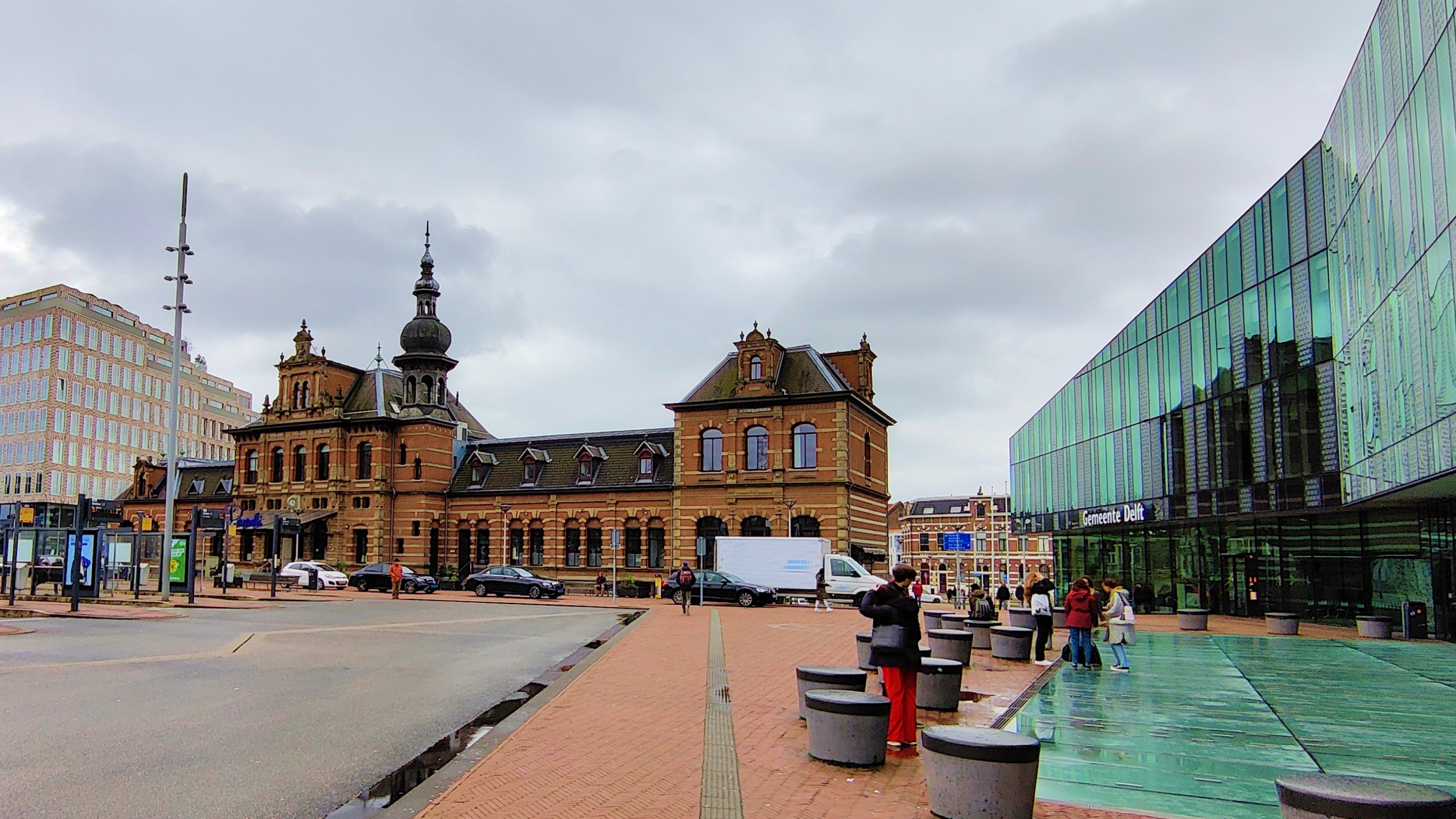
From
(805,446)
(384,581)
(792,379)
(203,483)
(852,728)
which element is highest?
(792,379)

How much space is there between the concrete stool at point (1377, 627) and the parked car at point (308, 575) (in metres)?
40.5

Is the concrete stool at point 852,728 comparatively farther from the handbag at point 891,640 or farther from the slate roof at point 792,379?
the slate roof at point 792,379

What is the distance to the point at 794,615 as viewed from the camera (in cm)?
3039

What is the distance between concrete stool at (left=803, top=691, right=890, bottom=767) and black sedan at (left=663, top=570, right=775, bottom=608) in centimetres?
2780

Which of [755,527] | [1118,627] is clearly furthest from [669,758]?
[755,527]

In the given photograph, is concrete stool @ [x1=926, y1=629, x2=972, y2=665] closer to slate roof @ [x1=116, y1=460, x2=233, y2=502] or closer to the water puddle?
the water puddle

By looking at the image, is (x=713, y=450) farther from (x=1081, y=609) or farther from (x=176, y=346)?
(x=1081, y=609)

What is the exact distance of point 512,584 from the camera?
41.0 meters

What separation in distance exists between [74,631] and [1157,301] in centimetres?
3383

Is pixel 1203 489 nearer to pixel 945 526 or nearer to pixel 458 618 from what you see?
pixel 458 618

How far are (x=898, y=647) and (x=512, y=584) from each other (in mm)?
34129

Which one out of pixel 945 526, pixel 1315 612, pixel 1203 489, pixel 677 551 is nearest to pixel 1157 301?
pixel 1203 489

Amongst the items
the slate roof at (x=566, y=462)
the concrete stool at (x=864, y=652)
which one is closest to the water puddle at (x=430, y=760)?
the concrete stool at (x=864, y=652)

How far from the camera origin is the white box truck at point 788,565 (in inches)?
1489
